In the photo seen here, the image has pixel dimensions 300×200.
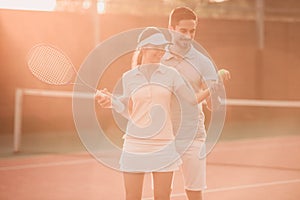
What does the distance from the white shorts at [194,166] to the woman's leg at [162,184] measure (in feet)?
1.26

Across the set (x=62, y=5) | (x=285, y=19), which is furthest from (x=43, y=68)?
(x=285, y=19)

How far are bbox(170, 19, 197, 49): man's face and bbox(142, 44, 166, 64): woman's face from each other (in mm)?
286

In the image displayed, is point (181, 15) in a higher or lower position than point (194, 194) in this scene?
higher

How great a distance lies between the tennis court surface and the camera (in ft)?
23.7

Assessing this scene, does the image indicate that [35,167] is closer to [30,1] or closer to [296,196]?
[296,196]

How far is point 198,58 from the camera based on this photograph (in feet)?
13.8

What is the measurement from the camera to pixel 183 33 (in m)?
4.21

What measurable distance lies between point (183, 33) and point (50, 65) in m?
0.97

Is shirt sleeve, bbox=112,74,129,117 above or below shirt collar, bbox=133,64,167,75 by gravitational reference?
below

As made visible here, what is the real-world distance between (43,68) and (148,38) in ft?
3.32

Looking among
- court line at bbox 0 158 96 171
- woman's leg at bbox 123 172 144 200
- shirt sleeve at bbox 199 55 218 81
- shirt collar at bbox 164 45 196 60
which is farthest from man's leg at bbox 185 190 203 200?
court line at bbox 0 158 96 171

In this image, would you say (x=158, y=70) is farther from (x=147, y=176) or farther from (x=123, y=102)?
(x=147, y=176)

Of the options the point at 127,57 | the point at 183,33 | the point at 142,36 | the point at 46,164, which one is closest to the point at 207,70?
the point at 183,33

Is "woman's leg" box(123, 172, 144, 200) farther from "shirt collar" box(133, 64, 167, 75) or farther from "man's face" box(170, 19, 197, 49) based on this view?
"man's face" box(170, 19, 197, 49)
